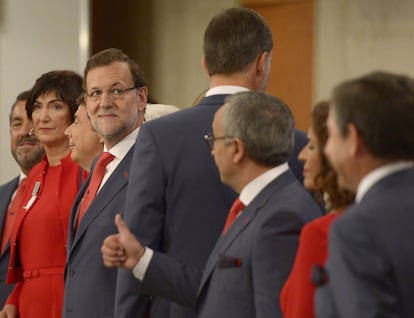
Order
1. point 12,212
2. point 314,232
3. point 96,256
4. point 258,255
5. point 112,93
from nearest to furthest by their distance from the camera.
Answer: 1. point 314,232
2. point 258,255
3. point 96,256
4. point 112,93
5. point 12,212

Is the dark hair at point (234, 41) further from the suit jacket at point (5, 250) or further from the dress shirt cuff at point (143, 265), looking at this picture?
the suit jacket at point (5, 250)

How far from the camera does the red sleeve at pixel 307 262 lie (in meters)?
2.14

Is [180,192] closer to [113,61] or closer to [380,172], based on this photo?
[113,61]

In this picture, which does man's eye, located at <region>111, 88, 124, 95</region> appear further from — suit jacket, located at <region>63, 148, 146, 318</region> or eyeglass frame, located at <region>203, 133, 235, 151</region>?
eyeglass frame, located at <region>203, 133, 235, 151</region>

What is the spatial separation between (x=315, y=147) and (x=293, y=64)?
Answer: 4.17 meters

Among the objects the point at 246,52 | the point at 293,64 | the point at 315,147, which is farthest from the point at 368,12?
the point at 315,147

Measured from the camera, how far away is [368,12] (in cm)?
587

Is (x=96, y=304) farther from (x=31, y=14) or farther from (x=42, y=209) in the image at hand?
(x=31, y=14)

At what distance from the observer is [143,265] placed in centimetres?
269

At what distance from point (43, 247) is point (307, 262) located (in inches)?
76.2

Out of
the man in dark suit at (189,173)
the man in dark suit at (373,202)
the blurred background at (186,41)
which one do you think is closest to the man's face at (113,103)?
the man in dark suit at (189,173)

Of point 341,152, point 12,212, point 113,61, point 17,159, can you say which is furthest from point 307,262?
point 17,159

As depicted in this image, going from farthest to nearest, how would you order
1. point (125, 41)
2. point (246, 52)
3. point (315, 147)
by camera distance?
point (125, 41)
point (246, 52)
point (315, 147)

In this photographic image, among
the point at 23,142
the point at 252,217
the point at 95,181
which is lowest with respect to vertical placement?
the point at 23,142
